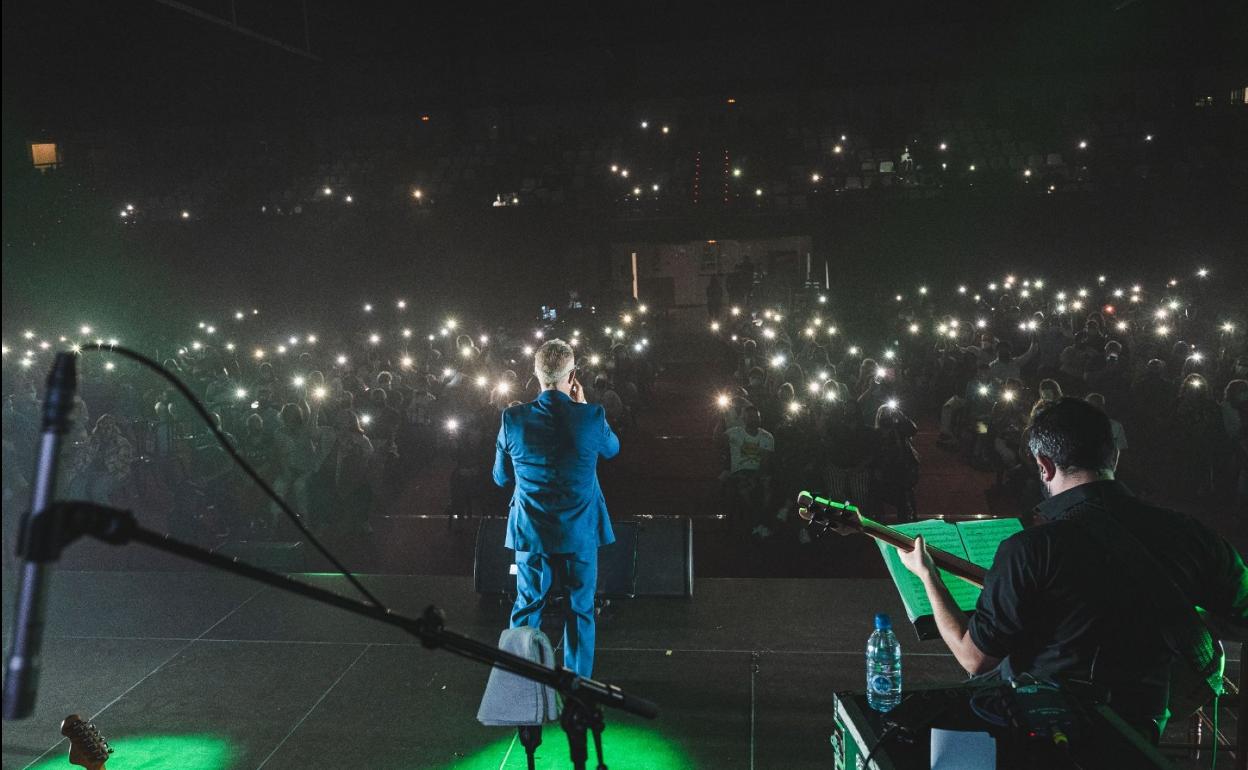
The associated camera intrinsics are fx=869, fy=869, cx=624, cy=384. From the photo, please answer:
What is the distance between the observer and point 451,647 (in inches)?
76.0

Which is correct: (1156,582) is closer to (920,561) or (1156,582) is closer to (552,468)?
(920,561)

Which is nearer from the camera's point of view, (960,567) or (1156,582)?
(1156,582)

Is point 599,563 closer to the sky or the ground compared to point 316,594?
closer to the ground

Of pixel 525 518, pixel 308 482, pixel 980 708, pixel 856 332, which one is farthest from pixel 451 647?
pixel 856 332

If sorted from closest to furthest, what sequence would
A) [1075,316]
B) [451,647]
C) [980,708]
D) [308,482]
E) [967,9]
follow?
[451,647] → [980,708] → [308,482] → [967,9] → [1075,316]

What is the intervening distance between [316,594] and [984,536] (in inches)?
112

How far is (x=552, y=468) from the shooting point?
14.9 ft

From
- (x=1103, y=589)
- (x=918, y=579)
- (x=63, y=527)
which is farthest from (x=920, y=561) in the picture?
(x=63, y=527)

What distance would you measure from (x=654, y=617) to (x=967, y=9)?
40.3ft

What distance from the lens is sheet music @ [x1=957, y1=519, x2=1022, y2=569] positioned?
355cm

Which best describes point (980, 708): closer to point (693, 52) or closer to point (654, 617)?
point (654, 617)

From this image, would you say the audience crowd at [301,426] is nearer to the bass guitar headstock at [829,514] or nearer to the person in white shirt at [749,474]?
the person in white shirt at [749,474]

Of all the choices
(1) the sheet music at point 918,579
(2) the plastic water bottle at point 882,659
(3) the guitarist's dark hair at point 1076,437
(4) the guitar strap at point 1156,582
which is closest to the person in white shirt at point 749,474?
(2) the plastic water bottle at point 882,659

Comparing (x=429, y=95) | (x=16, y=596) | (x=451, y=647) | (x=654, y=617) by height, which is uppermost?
(x=429, y=95)
